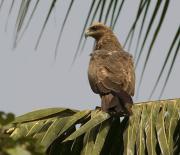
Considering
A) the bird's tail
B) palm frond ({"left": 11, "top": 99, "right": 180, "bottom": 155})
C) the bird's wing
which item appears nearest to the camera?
palm frond ({"left": 11, "top": 99, "right": 180, "bottom": 155})

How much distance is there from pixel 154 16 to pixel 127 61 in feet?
15.2

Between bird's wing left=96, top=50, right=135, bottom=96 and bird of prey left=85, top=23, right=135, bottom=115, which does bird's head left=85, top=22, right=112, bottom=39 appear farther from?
bird's wing left=96, top=50, right=135, bottom=96

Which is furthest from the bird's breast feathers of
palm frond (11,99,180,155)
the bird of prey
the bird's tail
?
palm frond (11,99,180,155)

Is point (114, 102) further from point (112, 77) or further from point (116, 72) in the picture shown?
point (116, 72)

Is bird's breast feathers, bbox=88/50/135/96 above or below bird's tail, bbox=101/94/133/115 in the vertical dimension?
above

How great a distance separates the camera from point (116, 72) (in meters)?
6.73

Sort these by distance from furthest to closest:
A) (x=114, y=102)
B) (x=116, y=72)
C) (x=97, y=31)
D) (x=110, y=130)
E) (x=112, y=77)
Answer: (x=97, y=31) → (x=116, y=72) → (x=112, y=77) → (x=114, y=102) → (x=110, y=130)

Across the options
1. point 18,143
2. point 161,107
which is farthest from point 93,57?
point 18,143

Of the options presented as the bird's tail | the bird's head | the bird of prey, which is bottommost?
the bird's tail

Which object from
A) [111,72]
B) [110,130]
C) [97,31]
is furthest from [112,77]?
[97,31]

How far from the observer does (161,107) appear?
4.22 meters

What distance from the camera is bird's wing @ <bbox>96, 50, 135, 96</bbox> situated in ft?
21.0

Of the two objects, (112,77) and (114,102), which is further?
(112,77)

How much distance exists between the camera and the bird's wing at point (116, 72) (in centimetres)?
639
